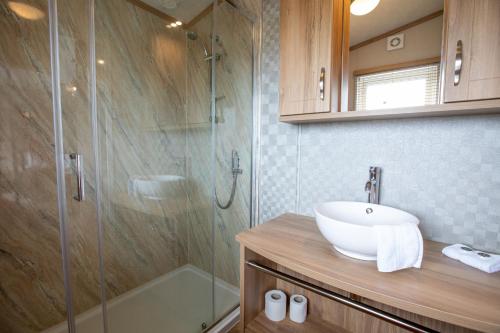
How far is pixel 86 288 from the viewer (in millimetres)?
1539

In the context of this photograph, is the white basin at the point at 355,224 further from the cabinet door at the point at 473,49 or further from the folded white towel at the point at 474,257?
the cabinet door at the point at 473,49

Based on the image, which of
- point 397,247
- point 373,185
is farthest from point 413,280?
point 373,185

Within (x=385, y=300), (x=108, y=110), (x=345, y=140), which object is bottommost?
(x=385, y=300)

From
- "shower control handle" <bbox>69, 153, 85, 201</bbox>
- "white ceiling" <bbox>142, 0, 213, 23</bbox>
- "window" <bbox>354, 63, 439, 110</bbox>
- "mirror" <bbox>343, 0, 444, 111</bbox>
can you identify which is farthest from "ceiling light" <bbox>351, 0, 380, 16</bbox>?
"shower control handle" <bbox>69, 153, 85, 201</bbox>

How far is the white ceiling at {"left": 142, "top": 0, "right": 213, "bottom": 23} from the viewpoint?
5.49 ft

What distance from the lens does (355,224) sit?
35.6 inches

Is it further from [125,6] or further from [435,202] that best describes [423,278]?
[125,6]

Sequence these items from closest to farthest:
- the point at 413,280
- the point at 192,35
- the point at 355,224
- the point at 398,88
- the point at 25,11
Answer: the point at 413,280 → the point at 355,224 → the point at 398,88 → the point at 25,11 → the point at 192,35

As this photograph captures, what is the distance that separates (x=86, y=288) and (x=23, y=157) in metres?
0.90

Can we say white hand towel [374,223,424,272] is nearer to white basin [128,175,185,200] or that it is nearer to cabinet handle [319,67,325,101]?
cabinet handle [319,67,325,101]

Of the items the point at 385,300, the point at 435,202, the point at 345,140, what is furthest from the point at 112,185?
the point at 435,202

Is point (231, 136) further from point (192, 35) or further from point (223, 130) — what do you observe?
point (192, 35)

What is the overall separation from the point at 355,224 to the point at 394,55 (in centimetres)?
74

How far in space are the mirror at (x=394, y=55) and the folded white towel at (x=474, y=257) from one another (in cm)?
57
